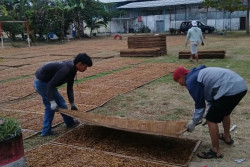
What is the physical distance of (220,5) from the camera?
26516mm

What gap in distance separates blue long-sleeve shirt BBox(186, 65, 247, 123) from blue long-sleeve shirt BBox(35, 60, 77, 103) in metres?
1.68

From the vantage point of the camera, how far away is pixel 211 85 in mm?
3553

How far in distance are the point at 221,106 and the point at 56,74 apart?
2240 mm

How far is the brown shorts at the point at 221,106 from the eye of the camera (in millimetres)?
3576

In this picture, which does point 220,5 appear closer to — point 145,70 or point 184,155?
point 145,70

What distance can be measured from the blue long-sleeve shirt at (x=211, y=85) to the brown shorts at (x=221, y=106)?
6 cm

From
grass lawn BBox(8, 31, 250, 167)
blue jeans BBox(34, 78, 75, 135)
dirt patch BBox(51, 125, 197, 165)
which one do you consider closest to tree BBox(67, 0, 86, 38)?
grass lawn BBox(8, 31, 250, 167)

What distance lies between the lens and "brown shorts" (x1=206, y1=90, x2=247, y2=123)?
358 cm

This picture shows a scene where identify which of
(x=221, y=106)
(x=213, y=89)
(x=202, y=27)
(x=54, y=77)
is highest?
(x=202, y=27)

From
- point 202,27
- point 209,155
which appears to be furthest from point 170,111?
point 202,27

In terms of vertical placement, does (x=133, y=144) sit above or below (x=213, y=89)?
below

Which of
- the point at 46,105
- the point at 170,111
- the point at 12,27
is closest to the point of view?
the point at 46,105

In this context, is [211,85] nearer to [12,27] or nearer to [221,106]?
[221,106]

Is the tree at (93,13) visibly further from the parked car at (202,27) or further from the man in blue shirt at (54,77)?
the man in blue shirt at (54,77)
